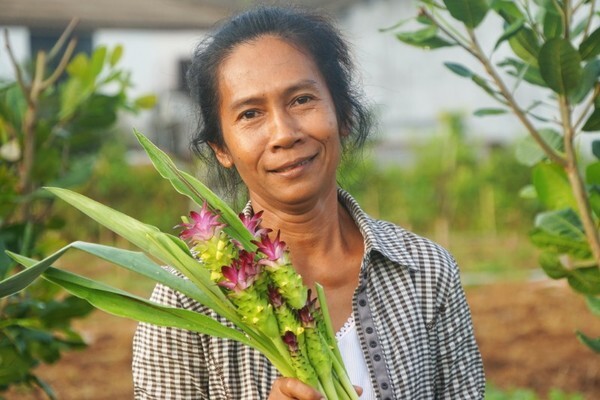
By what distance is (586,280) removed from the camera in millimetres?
2805

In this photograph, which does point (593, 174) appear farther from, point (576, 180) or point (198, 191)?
point (198, 191)

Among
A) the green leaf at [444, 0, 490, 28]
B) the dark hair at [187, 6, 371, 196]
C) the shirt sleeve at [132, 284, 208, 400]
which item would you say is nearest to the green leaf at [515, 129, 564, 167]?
the green leaf at [444, 0, 490, 28]

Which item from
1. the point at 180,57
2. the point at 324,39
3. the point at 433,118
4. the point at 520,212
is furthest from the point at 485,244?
the point at 324,39

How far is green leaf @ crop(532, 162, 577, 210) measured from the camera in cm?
283

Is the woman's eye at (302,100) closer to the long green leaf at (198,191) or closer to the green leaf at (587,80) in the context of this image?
the long green leaf at (198,191)

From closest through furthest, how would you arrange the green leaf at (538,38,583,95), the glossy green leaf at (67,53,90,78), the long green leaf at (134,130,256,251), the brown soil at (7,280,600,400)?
the long green leaf at (134,130,256,251) < the green leaf at (538,38,583,95) < the glossy green leaf at (67,53,90,78) < the brown soil at (7,280,600,400)

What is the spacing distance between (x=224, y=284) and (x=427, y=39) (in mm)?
1237

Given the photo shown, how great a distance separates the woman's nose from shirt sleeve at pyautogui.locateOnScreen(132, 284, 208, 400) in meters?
0.35

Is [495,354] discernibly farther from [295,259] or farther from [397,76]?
[397,76]

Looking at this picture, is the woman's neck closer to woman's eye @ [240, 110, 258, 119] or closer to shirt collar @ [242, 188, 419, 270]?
shirt collar @ [242, 188, 419, 270]

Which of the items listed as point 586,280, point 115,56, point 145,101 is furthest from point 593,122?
point 145,101

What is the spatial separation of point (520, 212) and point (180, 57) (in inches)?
267

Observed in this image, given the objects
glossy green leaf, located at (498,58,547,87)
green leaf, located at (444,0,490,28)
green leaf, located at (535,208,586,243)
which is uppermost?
green leaf, located at (444,0,490,28)

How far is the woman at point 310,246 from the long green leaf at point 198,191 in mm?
193
